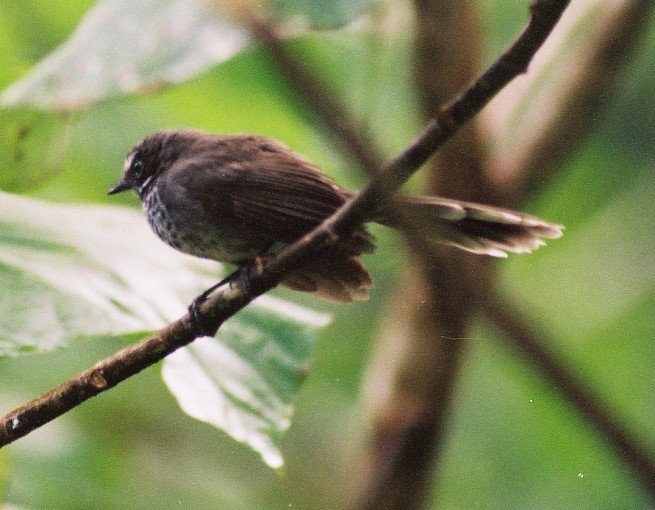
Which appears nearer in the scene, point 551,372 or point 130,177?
point 551,372

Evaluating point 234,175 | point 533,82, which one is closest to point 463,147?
point 533,82

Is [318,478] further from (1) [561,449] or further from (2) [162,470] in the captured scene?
(1) [561,449]

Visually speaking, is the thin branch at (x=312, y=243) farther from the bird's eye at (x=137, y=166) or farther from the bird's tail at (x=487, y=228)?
the bird's eye at (x=137, y=166)

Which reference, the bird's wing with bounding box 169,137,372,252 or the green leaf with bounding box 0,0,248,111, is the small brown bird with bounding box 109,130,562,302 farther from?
the green leaf with bounding box 0,0,248,111

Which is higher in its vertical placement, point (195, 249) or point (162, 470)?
point (195, 249)

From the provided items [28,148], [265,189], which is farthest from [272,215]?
[28,148]

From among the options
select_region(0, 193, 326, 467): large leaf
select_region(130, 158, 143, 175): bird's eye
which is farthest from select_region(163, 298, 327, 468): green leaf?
select_region(130, 158, 143, 175): bird's eye

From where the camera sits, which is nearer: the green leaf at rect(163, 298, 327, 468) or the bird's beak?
the green leaf at rect(163, 298, 327, 468)
